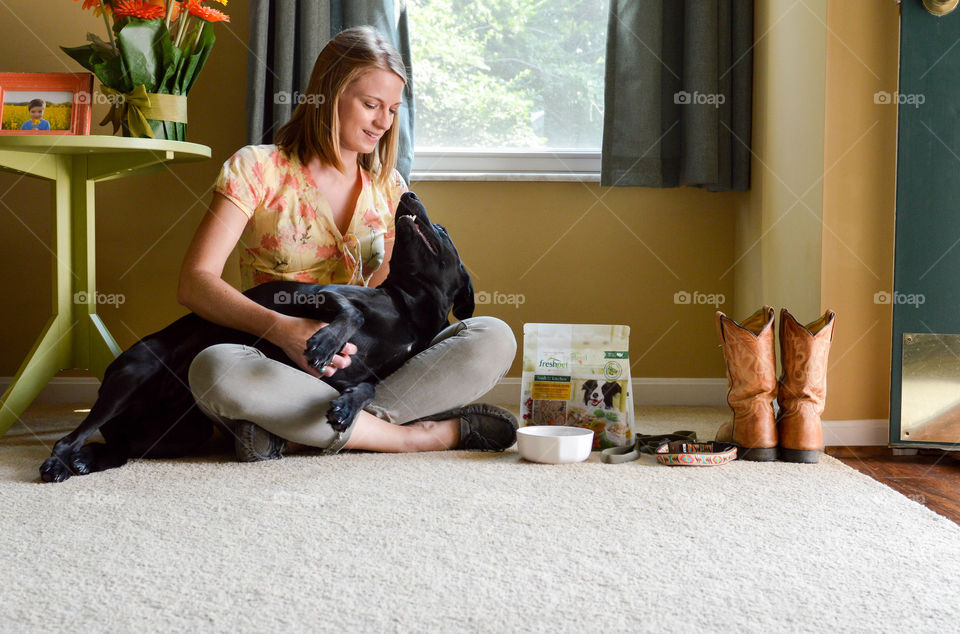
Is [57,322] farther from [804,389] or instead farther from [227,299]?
[804,389]

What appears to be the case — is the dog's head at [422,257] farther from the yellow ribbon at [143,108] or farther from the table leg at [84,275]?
the table leg at [84,275]

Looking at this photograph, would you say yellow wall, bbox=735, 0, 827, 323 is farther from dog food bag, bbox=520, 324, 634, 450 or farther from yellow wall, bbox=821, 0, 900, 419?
dog food bag, bbox=520, 324, 634, 450

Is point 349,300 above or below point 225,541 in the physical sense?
above

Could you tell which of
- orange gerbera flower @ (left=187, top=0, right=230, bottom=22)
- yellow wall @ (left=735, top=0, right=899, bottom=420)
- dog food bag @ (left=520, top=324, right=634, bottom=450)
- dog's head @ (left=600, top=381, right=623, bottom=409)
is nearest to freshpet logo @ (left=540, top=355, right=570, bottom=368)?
dog food bag @ (left=520, top=324, right=634, bottom=450)

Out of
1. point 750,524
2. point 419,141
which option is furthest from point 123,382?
point 419,141

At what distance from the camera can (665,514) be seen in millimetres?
1311

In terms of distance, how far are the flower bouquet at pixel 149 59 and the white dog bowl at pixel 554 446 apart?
116 centimetres

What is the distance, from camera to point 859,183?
187 centimetres

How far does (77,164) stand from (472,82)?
3.68ft

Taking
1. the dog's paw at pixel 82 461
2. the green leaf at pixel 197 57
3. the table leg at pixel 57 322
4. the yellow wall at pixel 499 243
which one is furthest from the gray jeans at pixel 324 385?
the green leaf at pixel 197 57

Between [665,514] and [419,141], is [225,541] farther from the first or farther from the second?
[419,141]

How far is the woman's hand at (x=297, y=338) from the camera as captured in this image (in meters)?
1.59

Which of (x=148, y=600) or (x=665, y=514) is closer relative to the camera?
(x=148, y=600)

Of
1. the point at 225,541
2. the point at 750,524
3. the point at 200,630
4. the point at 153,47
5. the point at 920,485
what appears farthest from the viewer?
the point at 153,47
